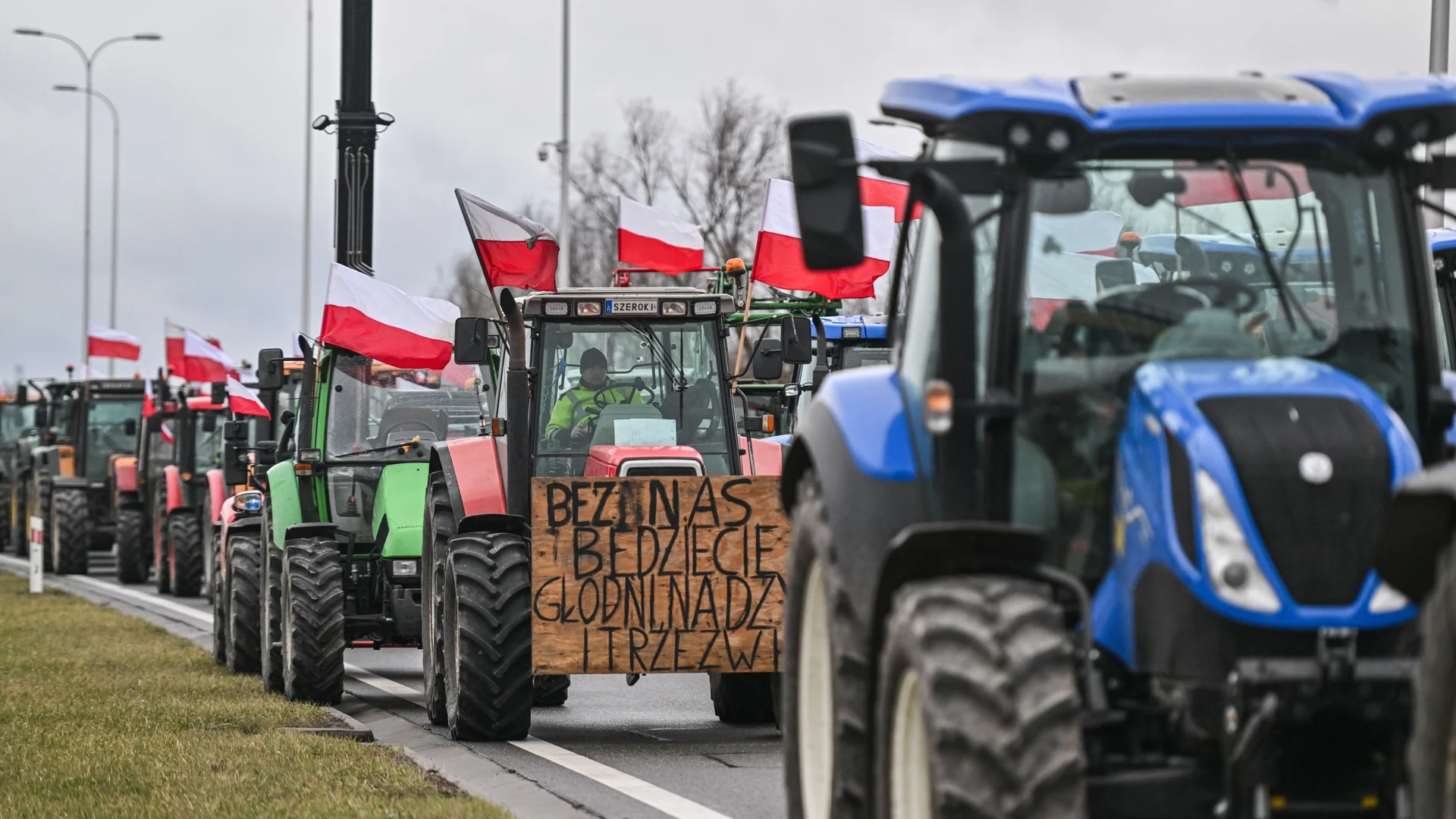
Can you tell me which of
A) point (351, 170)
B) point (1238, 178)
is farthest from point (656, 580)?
point (351, 170)

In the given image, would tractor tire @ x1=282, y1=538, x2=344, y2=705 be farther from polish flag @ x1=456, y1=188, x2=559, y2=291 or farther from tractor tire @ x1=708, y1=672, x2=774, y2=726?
tractor tire @ x1=708, y1=672, x2=774, y2=726

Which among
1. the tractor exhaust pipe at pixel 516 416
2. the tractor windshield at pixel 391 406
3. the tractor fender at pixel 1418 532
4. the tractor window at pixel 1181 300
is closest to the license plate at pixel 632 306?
the tractor exhaust pipe at pixel 516 416

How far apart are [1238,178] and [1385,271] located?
45cm

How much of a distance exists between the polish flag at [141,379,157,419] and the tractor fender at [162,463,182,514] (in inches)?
111

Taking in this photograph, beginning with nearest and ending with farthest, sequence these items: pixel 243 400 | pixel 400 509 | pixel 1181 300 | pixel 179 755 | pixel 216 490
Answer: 1. pixel 1181 300
2. pixel 179 755
3. pixel 400 509
4. pixel 243 400
5. pixel 216 490

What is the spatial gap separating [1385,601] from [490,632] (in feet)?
24.4

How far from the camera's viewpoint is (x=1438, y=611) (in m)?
4.74

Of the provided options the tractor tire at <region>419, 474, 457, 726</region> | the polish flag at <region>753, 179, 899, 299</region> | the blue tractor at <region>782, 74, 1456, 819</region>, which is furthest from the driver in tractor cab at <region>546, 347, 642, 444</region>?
the polish flag at <region>753, 179, 899, 299</region>

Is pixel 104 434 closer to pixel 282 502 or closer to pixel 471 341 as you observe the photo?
pixel 282 502

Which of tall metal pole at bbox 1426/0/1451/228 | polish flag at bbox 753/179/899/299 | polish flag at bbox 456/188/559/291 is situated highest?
tall metal pole at bbox 1426/0/1451/228

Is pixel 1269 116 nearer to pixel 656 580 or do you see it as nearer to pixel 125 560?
pixel 656 580

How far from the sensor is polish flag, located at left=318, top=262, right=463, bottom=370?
54.3 ft

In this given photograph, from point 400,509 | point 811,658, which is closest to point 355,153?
point 400,509

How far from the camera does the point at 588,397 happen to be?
13609 millimetres
